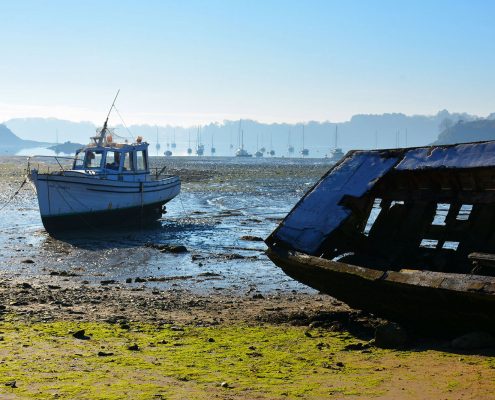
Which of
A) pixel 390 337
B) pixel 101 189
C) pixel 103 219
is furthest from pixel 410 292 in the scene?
pixel 103 219

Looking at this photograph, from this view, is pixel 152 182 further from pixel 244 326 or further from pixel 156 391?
pixel 156 391

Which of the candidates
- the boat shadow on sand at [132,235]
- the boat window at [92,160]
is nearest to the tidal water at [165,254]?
the boat shadow on sand at [132,235]

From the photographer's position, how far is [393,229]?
36.3 ft

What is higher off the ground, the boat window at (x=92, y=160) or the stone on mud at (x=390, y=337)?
the boat window at (x=92, y=160)

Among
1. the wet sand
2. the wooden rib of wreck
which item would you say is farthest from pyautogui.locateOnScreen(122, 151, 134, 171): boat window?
the wooden rib of wreck

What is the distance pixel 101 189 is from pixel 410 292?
702 inches

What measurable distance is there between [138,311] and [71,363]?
11.0 ft

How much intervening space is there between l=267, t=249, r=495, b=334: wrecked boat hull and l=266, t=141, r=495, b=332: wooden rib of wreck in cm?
2

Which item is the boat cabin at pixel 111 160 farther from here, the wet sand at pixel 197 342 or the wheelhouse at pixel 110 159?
the wet sand at pixel 197 342

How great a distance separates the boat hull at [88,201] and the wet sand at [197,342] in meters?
5.99

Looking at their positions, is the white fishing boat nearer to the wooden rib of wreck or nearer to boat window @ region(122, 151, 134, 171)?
boat window @ region(122, 151, 134, 171)

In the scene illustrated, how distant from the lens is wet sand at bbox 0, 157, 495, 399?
22.8 ft

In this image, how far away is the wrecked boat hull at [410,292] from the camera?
307 inches

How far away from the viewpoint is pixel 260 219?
2948 centimetres
